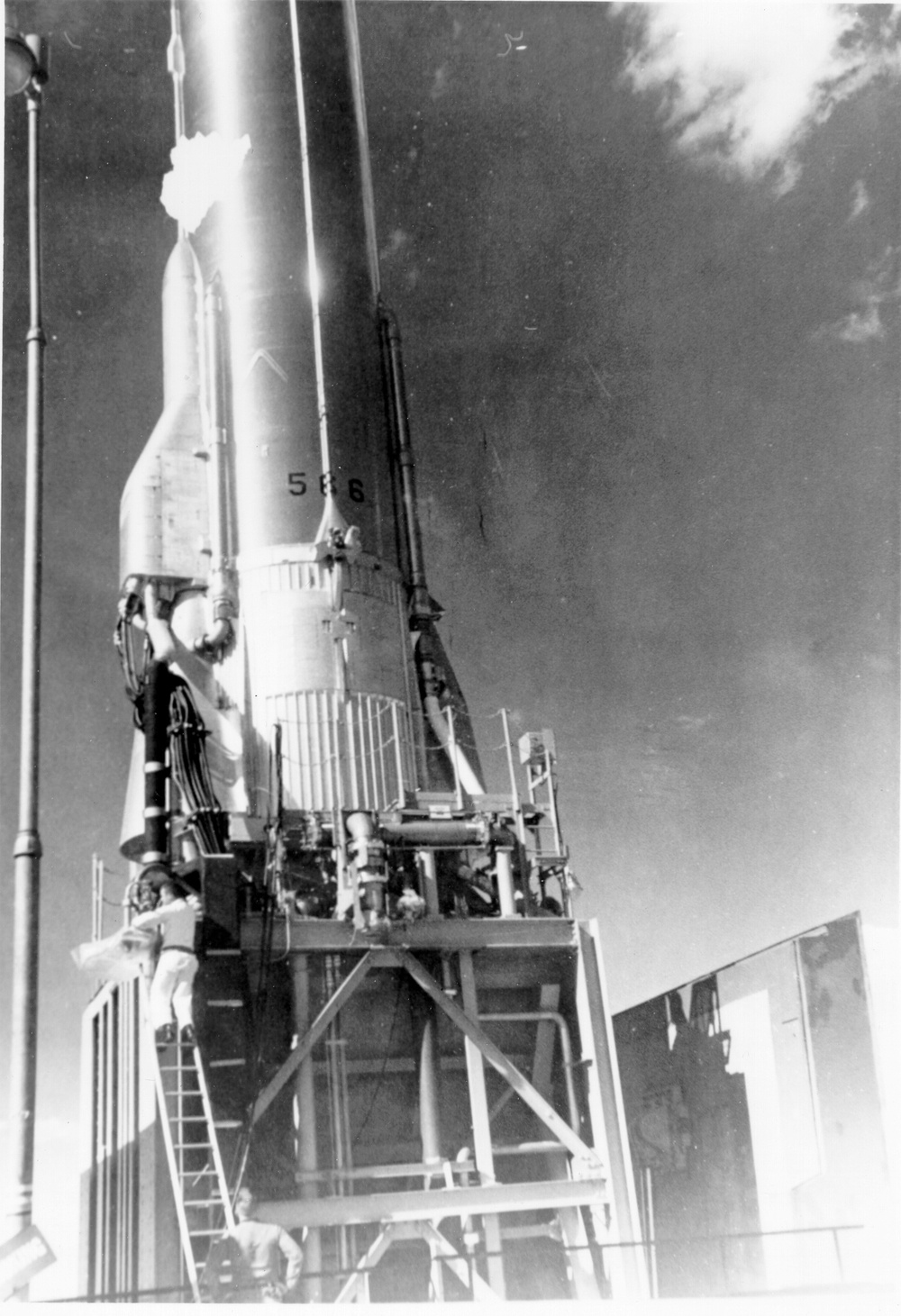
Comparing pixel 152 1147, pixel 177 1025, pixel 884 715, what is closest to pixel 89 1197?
pixel 152 1147

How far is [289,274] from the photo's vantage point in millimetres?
17016

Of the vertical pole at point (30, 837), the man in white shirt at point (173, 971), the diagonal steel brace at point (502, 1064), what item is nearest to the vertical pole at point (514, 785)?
the diagonal steel brace at point (502, 1064)

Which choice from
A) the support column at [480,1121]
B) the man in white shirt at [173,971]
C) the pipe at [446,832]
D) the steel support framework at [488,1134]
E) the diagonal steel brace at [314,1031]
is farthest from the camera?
the pipe at [446,832]

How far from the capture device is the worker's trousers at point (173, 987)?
1137 cm

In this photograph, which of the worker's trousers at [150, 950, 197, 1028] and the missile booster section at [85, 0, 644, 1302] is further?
the missile booster section at [85, 0, 644, 1302]

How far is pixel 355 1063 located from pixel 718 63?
13739 mm

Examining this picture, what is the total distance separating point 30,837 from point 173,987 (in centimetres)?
351

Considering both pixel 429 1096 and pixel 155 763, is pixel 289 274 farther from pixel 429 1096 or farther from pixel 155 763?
pixel 429 1096

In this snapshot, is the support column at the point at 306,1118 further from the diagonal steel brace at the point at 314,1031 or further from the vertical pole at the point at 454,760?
the vertical pole at the point at 454,760

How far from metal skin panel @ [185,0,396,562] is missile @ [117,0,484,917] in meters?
0.03

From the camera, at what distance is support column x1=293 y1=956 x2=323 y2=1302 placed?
12.1 meters

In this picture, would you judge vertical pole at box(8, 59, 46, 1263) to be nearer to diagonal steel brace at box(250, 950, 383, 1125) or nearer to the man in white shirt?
the man in white shirt

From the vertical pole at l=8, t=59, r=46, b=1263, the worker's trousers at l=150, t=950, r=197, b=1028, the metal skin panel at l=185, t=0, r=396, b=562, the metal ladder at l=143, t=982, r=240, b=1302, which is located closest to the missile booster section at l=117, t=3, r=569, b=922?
the metal skin panel at l=185, t=0, r=396, b=562

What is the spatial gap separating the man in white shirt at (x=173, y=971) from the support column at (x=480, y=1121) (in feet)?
10.6
